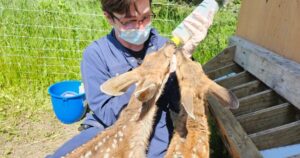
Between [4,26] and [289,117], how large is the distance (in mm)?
4161

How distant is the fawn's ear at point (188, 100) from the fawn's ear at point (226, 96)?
0.59ft

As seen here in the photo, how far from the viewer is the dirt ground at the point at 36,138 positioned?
15.4ft

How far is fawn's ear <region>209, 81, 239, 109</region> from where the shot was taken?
8.86 ft

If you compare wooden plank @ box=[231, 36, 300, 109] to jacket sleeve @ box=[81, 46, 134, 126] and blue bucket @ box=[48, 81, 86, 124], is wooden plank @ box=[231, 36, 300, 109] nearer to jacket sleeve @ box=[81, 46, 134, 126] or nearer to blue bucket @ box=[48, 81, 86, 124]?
jacket sleeve @ box=[81, 46, 134, 126]

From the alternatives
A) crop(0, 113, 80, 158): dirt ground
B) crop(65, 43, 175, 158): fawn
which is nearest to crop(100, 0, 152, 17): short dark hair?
crop(65, 43, 175, 158): fawn

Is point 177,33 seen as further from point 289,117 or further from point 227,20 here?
point 227,20

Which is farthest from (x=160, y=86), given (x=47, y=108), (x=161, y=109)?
(x=47, y=108)

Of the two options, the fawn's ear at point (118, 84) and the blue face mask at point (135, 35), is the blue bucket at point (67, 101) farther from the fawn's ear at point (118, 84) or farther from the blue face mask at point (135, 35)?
the fawn's ear at point (118, 84)

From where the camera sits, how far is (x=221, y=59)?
456cm

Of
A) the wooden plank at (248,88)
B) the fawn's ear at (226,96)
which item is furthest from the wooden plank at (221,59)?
the fawn's ear at (226,96)

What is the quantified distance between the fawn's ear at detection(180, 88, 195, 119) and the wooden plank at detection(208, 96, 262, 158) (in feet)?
1.93

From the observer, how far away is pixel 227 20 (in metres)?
7.74

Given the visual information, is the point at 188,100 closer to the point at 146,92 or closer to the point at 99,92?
the point at 146,92

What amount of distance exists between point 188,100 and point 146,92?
0.85 feet
